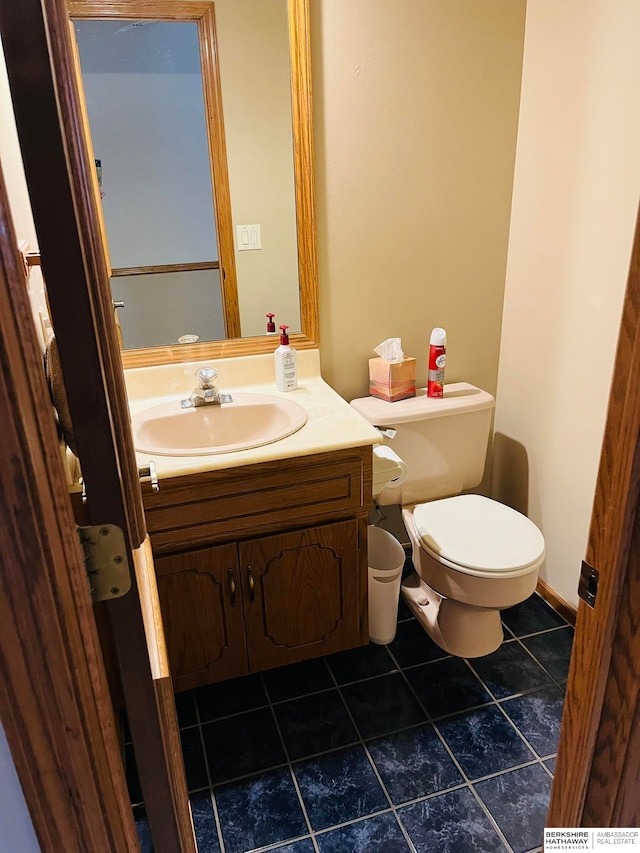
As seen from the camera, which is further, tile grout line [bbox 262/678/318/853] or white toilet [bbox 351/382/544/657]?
white toilet [bbox 351/382/544/657]

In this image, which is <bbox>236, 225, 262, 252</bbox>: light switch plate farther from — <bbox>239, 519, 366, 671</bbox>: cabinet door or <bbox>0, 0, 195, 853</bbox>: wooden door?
<bbox>0, 0, 195, 853</bbox>: wooden door

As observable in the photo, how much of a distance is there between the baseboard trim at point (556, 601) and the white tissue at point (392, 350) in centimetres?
95

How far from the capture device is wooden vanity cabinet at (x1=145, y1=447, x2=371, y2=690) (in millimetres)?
1506

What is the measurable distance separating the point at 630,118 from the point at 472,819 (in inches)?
68.6

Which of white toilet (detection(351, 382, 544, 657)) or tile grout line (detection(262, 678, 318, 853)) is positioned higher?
white toilet (detection(351, 382, 544, 657))

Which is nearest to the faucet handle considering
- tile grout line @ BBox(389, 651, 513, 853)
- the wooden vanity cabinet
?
the wooden vanity cabinet

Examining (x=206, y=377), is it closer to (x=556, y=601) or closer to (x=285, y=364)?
(x=285, y=364)

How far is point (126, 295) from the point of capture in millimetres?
1762

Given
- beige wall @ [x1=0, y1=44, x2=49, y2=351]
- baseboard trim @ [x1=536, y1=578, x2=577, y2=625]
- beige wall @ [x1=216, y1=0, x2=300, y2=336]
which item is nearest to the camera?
beige wall @ [x1=0, y1=44, x2=49, y2=351]

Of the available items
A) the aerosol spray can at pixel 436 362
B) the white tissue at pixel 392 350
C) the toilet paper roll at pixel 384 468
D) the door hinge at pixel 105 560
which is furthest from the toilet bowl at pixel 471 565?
the door hinge at pixel 105 560

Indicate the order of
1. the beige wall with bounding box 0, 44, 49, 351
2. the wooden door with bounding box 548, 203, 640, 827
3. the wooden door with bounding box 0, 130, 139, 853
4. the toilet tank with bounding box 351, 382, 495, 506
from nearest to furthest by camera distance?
the wooden door with bounding box 0, 130, 139, 853
the wooden door with bounding box 548, 203, 640, 827
the beige wall with bounding box 0, 44, 49, 351
the toilet tank with bounding box 351, 382, 495, 506

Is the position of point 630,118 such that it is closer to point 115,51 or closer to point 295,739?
point 115,51

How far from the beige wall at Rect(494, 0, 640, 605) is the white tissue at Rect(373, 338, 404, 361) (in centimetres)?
44

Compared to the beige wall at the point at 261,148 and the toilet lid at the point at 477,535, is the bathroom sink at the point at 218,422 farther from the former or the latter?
the toilet lid at the point at 477,535
